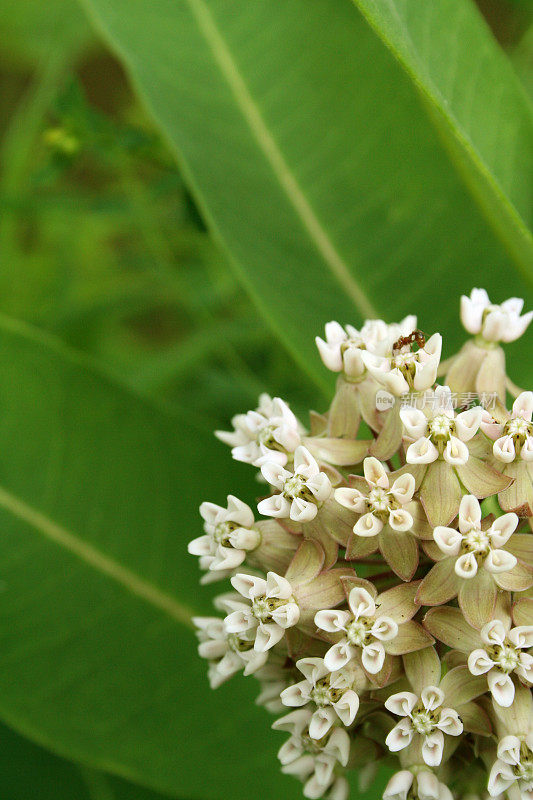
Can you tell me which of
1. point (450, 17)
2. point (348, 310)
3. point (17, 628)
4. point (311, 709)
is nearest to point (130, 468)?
point (17, 628)

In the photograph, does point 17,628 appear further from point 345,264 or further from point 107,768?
point 345,264

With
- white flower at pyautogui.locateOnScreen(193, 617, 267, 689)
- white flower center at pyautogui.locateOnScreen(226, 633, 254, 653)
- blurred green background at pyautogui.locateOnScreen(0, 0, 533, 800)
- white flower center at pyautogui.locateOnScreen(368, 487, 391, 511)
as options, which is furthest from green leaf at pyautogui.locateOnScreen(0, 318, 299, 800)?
white flower center at pyautogui.locateOnScreen(368, 487, 391, 511)

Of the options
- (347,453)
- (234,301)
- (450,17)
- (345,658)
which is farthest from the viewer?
(234,301)

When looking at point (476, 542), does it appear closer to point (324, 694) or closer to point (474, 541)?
point (474, 541)

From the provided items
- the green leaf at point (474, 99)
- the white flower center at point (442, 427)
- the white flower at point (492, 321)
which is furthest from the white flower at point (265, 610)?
the green leaf at point (474, 99)

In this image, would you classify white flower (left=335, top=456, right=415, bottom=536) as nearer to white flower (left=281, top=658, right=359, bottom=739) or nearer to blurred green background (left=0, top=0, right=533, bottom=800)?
white flower (left=281, top=658, right=359, bottom=739)

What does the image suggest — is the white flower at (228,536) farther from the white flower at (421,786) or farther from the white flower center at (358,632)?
the white flower at (421,786)
